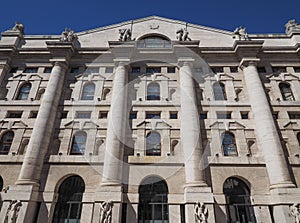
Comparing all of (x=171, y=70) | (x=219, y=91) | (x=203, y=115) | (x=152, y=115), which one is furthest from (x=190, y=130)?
(x=171, y=70)

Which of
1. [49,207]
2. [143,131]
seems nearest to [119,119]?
[143,131]

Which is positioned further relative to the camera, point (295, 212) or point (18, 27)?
point (18, 27)

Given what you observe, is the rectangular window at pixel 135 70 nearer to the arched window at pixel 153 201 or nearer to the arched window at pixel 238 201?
the arched window at pixel 153 201

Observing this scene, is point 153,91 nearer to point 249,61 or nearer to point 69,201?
point 249,61

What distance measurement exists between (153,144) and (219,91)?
11.2 meters

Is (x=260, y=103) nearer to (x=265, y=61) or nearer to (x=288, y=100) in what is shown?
(x=288, y=100)

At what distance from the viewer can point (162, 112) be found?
84.1 feet

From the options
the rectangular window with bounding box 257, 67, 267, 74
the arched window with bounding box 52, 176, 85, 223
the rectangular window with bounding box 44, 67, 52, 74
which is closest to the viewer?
the arched window with bounding box 52, 176, 85, 223

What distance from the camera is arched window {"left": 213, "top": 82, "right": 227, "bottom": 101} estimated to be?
2708 cm

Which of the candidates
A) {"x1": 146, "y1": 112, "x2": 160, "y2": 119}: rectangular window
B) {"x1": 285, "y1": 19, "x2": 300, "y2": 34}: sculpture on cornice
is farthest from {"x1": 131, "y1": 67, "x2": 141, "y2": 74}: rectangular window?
{"x1": 285, "y1": 19, "x2": 300, "y2": 34}: sculpture on cornice

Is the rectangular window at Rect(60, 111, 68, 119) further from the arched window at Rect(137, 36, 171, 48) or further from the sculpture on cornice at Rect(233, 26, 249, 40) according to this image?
the sculpture on cornice at Rect(233, 26, 249, 40)

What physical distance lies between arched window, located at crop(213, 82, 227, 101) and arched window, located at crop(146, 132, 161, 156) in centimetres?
930

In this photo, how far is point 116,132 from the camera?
2295 centimetres

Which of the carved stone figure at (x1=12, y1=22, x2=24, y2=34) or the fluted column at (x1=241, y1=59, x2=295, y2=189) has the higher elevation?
the carved stone figure at (x1=12, y1=22, x2=24, y2=34)
